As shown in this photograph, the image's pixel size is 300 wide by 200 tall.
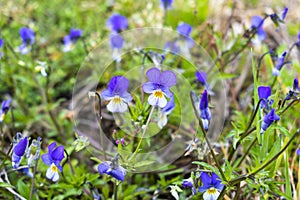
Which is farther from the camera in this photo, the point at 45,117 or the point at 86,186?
the point at 45,117

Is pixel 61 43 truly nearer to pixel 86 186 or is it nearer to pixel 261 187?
pixel 86 186

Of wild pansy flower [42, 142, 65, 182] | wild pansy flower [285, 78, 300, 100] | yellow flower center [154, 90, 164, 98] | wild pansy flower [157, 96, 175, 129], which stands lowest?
wild pansy flower [42, 142, 65, 182]

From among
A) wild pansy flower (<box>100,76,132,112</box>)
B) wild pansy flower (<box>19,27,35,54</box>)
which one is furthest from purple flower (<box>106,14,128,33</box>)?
wild pansy flower (<box>100,76,132,112</box>)

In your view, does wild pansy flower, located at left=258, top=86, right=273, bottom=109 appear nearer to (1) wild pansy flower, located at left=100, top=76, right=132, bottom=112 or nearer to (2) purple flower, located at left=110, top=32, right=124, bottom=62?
(1) wild pansy flower, located at left=100, top=76, right=132, bottom=112

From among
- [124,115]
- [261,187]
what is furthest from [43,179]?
[261,187]

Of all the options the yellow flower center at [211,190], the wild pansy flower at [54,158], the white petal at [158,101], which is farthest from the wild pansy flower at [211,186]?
the wild pansy flower at [54,158]
